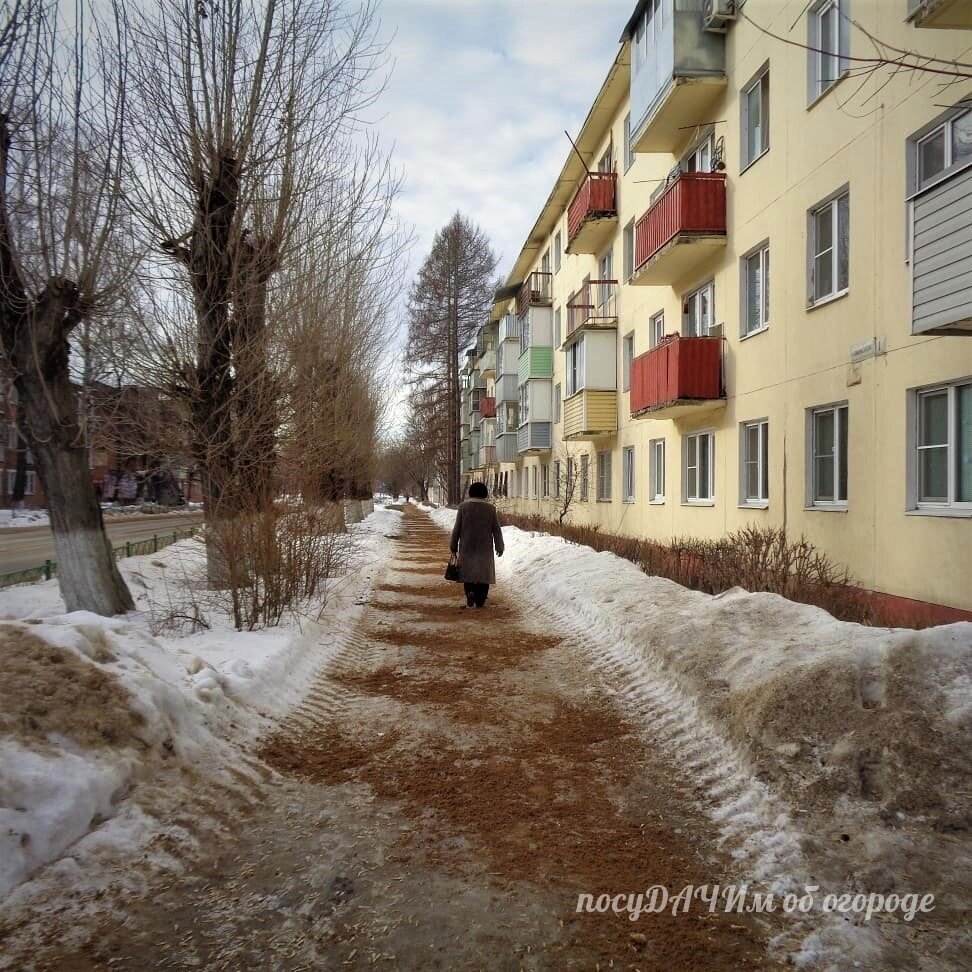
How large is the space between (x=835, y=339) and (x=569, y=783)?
7608mm

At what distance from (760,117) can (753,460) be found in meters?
5.56

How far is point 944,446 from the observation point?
770 cm

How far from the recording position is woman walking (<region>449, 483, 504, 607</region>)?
9898 mm

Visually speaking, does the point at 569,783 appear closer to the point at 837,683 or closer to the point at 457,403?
the point at 837,683

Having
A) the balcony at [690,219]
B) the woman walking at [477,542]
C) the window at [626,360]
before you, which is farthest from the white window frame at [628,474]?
the woman walking at [477,542]

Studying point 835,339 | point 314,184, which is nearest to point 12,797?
point 314,184

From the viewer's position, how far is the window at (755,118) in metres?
12.0

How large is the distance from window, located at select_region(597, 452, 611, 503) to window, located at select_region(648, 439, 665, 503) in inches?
130

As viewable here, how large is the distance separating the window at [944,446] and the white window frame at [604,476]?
1217cm

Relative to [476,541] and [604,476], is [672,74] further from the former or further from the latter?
[604,476]

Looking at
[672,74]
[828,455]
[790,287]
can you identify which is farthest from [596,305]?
[828,455]

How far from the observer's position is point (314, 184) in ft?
31.7

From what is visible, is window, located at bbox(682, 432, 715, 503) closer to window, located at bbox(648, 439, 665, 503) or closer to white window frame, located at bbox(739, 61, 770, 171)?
window, located at bbox(648, 439, 665, 503)

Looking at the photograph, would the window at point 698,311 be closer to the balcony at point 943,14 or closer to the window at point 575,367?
the window at point 575,367
